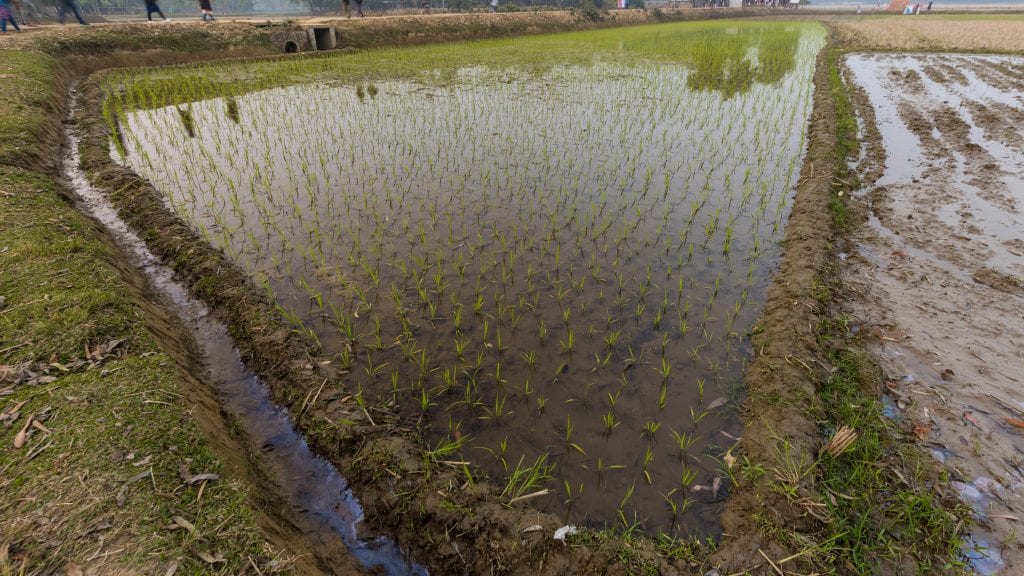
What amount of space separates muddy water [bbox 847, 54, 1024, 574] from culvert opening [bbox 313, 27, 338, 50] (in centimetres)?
1845

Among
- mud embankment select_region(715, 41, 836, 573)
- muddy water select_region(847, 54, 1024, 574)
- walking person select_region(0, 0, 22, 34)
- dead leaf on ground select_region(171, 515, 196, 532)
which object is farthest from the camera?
walking person select_region(0, 0, 22, 34)

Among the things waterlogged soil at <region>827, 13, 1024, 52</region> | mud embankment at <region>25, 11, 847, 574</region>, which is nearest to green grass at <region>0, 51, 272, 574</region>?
mud embankment at <region>25, 11, 847, 574</region>

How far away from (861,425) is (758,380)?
2.00 ft

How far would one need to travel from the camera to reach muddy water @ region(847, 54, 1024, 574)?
2473mm

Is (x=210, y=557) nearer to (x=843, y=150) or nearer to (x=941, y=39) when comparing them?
(x=843, y=150)

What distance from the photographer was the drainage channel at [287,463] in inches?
87.0

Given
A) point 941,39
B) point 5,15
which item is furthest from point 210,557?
point 941,39

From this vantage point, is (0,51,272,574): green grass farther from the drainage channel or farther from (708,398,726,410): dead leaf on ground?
(708,398,726,410): dead leaf on ground

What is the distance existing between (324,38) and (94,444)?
64.2 ft

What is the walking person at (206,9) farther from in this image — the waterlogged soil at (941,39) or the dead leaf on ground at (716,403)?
the waterlogged soil at (941,39)

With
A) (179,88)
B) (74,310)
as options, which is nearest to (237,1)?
(179,88)

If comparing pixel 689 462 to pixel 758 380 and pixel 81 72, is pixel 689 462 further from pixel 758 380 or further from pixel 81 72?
pixel 81 72

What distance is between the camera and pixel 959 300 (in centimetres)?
379

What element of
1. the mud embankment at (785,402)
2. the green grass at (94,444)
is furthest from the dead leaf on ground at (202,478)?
the mud embankment at (785,402)
